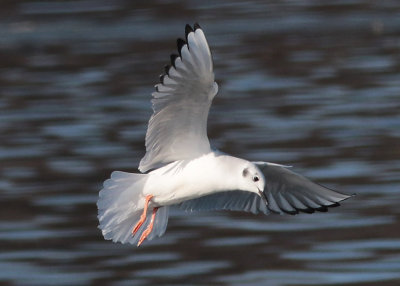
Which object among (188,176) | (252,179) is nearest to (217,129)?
(188,176)

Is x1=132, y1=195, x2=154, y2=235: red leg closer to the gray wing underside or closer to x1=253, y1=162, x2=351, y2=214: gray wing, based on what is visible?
the gray wing underside

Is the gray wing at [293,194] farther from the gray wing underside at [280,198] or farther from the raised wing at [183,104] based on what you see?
the raised wing at [183,104]

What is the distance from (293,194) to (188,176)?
0.88 meters

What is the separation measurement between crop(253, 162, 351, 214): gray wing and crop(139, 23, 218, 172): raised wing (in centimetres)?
58

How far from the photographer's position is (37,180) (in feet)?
38.3

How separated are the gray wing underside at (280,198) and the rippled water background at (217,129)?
4.75ft

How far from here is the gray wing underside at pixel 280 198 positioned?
25.6 ft

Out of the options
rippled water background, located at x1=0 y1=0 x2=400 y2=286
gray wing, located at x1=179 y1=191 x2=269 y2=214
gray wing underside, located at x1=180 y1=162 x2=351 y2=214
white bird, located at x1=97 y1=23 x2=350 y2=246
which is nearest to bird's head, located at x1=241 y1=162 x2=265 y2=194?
white bird, located at x1=97 y1=23 x2=350 y2=246

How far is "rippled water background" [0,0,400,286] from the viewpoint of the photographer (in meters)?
9.84

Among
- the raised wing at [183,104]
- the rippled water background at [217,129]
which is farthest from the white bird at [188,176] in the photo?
the rippled water background at [217,129]

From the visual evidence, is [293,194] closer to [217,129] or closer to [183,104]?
[183,104]

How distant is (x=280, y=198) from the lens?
7.93 m

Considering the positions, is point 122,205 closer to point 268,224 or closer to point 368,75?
point 268,224

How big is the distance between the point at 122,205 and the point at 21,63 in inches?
346
